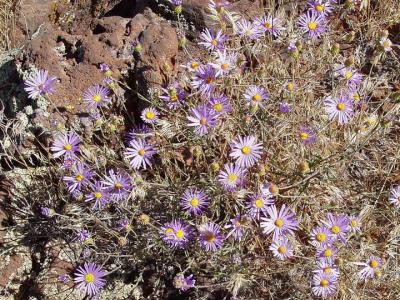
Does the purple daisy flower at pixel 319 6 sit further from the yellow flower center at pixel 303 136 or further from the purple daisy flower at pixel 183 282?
the purple daisy flower at pixel 183 282

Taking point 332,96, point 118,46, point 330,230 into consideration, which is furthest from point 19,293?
point 332,96

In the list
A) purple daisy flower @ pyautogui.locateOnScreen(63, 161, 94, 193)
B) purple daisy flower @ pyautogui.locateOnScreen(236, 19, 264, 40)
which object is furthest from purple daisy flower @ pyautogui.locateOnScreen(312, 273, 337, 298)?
purple daisy flower @ pyautogui.locateOnScreen(236, 19, 264, 40)

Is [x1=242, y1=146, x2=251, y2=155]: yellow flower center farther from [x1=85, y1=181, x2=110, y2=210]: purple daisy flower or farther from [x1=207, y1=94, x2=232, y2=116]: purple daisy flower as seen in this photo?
[x1=85, y1=181, x2=110, y2=210]: purple daisy flower

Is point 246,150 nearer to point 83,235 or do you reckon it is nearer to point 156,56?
point 156,56

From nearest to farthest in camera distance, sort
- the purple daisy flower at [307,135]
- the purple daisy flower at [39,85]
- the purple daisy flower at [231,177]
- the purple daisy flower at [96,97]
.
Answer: the purple daisy flower at [231,177], the purple daisy flower at [307,135], the purple daisy flower at [39,85], the purple daisy flower at [96,97]

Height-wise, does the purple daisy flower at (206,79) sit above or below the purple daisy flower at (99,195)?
above

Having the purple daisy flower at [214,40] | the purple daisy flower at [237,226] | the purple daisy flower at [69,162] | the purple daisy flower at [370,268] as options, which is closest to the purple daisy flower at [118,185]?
the purple daisy flower at [69,162]

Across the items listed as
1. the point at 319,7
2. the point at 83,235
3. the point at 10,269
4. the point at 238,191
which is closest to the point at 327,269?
the point at 238,191
